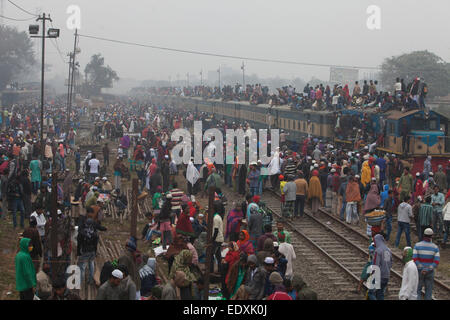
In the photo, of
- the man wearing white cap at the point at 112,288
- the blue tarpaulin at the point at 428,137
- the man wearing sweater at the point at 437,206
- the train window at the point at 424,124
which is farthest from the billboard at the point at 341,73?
the man wearing white cap at the point at 112,288

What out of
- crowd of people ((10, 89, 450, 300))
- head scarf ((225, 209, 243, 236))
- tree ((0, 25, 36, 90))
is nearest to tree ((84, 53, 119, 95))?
tree ((0, 25, 36, 90))

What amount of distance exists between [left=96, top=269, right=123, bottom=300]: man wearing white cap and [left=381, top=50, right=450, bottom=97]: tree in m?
77.0

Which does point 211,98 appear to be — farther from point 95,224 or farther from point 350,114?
point 95,224

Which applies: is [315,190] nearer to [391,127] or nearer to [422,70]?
[391,127]

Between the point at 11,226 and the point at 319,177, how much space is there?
382 inches

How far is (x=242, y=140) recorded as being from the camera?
26.2 metres

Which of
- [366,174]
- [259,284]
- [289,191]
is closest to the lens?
[259,284]

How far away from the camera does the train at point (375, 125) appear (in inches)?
920

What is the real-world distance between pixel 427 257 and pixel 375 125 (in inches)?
643

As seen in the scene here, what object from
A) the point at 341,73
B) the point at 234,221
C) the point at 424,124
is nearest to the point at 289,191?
the point at 234,221

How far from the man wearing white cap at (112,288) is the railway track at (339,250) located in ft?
18.0

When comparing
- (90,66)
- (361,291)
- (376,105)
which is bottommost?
(361,291)

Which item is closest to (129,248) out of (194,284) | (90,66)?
(194,284)

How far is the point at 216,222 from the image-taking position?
516 inches
